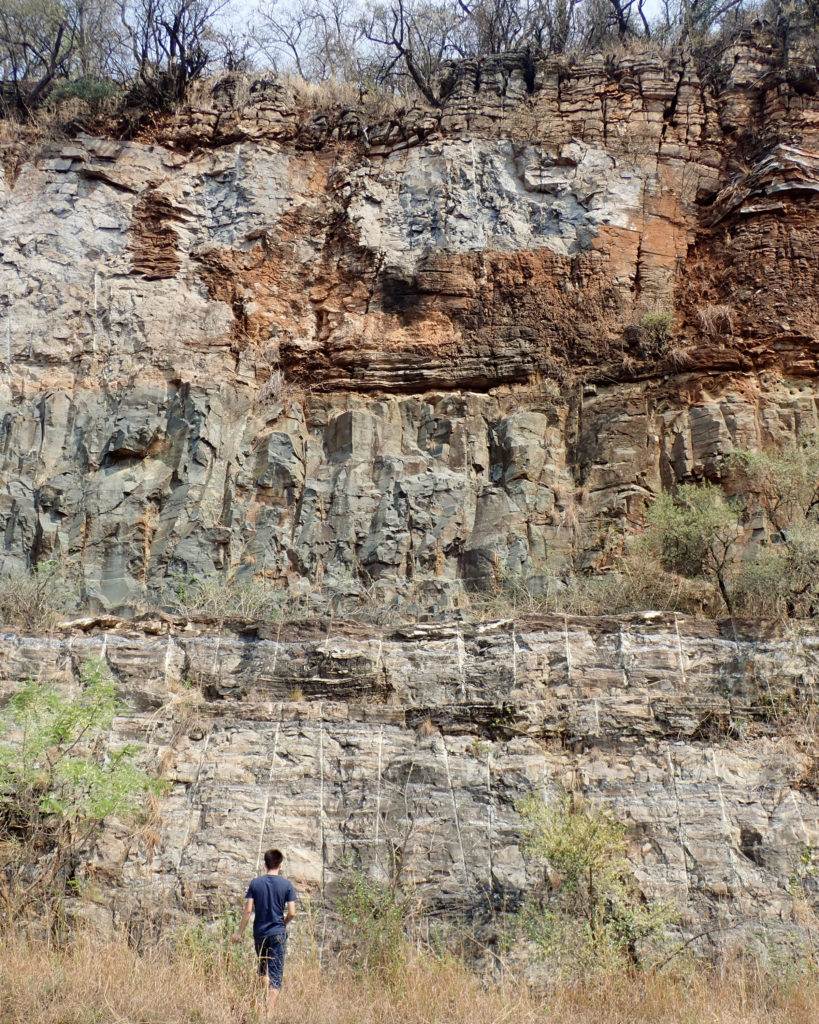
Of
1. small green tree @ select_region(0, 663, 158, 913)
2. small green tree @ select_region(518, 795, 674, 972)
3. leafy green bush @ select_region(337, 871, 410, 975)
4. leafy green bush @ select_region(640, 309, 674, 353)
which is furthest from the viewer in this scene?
leafy green bush @ select_region(640, 309, 674, 353)

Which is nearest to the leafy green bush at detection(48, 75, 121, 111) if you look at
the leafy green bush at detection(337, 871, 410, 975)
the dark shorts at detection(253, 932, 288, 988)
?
the leafy green bush at detection(337, 871, 410, 975)

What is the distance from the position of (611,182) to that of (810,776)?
1025 centimetres

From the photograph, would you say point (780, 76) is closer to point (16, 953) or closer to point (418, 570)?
point (418, 570)

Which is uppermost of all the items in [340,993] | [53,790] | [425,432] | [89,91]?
[89,91]

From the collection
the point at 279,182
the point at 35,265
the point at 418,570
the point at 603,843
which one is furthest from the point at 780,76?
the point at 603,843

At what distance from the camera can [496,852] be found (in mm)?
8867

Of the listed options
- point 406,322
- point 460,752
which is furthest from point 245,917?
point 406,322

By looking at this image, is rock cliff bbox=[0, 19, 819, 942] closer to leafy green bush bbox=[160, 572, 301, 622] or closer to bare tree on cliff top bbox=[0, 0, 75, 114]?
leafy green bush bbox=[160, 572, 301, 622]

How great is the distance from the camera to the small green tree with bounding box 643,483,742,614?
12.3 metres

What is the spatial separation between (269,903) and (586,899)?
2.68m

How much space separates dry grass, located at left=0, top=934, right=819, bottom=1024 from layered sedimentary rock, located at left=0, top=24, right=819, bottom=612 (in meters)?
5.76

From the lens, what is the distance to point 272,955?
6.98 m

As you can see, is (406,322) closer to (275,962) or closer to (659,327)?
(659,327)

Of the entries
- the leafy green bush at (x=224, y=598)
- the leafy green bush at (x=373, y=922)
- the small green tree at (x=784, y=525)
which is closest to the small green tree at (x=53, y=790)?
the leafy green bush at (x=373, y=922)
